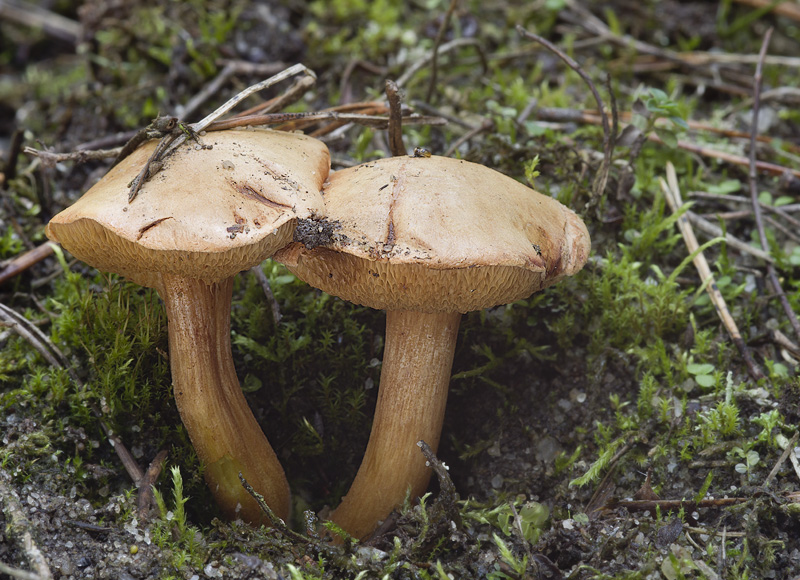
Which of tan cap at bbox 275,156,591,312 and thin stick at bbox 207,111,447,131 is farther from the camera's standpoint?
thin stick at bbox 207,111,447,131

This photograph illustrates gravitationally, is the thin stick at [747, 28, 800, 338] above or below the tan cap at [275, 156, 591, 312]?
below

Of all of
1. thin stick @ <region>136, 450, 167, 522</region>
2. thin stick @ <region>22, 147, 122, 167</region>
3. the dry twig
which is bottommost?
thin stick @ <region>136, 450, 167, 522</region>

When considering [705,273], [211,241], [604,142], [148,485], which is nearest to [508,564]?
[148,485]

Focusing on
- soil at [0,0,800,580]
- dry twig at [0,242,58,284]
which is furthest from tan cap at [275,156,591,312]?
dry twig at [0,242,58,284]

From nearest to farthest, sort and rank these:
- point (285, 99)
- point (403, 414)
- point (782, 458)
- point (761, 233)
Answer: point (782, 458)
point (403, 414)
point (285, 99)
point (761, 233)

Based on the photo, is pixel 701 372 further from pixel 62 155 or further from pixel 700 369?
pixel 62 155

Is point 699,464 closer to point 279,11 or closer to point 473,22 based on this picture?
point 473,22

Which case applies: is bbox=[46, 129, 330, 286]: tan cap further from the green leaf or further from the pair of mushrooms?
the green leaf
